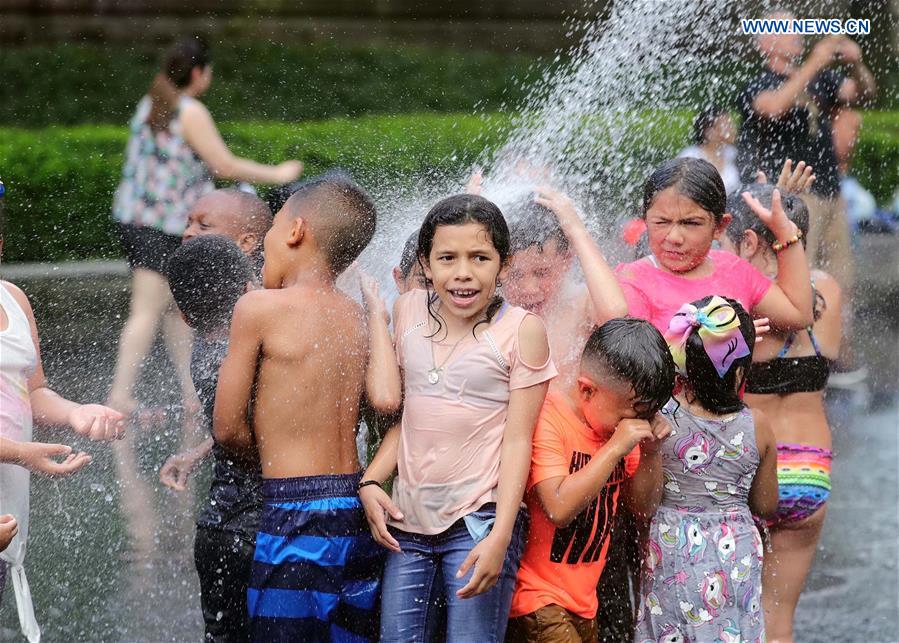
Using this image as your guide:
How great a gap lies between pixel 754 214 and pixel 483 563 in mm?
1521

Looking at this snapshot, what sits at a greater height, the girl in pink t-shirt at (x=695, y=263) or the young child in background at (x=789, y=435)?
the girl in pink t-shirt at (x=695, y=263)

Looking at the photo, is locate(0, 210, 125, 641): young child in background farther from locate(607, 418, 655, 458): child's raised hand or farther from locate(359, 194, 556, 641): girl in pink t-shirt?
locate(607, 418, 655, 458): child's raised hand

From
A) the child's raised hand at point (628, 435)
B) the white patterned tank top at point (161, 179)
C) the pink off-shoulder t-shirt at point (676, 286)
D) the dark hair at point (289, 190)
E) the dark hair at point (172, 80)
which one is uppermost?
the dark hair at point (172, 80)

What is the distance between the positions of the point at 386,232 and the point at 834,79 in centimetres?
288

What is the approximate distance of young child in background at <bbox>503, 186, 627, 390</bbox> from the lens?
3.29 metres

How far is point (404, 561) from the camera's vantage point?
287cm

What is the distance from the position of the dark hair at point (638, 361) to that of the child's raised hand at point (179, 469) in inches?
46.4

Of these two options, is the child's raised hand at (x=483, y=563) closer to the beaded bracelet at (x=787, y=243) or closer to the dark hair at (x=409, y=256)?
the dark hair at (x=409, y=256)

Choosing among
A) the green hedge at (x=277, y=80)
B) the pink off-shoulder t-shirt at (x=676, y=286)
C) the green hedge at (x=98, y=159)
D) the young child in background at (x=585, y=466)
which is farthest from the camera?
the green hedge at (x=277, y=80)

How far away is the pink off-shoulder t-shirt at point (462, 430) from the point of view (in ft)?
9.32

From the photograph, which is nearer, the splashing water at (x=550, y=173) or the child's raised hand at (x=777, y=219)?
the child's raised hand at (x=777, y=219)

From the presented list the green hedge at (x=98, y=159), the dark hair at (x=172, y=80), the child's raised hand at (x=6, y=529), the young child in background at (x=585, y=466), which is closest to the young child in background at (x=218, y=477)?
the child's raised hand at (x=6, y=529)

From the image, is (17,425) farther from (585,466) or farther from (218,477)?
(585,466)

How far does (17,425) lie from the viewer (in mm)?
3107
